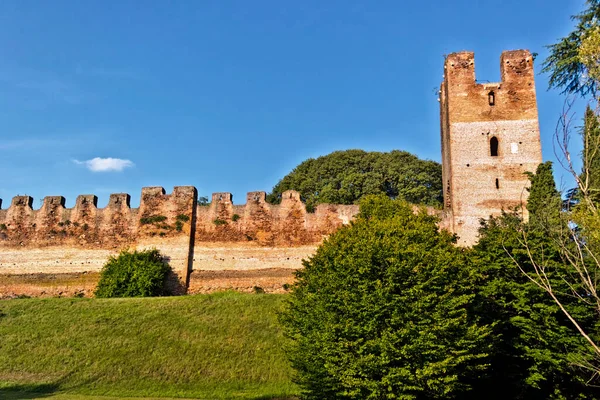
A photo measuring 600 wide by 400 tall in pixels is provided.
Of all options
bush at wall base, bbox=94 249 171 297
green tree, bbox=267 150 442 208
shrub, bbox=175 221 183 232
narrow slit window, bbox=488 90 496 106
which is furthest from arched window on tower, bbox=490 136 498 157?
bush at wall base, bbox=94 249 171 297

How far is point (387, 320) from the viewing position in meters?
16.0

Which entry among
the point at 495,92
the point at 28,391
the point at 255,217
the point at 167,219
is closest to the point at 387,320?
the point at 28,391

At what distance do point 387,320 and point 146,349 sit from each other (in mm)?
9851

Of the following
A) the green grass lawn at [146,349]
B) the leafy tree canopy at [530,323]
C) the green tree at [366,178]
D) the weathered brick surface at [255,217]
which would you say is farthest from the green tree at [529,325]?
the green tree at [366,178]

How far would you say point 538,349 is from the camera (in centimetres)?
1781

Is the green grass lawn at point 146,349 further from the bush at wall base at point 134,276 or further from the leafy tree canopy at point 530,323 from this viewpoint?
the leafy tree canopy at point 530,323

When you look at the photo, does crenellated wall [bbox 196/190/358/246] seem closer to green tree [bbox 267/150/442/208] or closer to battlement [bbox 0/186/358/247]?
battlement [bbox 0/186/358/247]

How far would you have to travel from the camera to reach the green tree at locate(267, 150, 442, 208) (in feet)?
153

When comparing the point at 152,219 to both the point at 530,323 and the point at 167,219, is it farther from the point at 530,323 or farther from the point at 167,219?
the point at 530,323

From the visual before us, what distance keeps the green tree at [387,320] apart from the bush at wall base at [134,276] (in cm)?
1258

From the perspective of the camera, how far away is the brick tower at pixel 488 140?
28.7 m

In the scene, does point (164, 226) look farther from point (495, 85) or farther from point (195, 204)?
point (495, 85)

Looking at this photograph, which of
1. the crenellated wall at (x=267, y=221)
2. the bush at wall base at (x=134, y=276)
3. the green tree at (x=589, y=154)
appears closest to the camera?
the green tree at (x=589, y=154)

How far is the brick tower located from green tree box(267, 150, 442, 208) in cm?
1610
